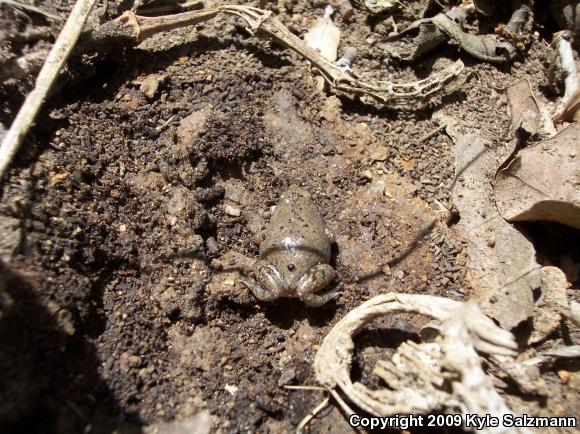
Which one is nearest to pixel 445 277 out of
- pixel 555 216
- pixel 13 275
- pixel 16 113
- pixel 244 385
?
pixel 555 216

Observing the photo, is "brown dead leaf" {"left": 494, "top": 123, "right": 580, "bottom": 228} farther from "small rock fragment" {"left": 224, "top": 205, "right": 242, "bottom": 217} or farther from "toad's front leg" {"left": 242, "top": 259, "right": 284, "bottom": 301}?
"small rock fragment" {"left": 224, "top": 205, "right": 242, "bottom": 217}

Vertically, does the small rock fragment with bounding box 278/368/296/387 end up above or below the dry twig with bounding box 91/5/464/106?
below

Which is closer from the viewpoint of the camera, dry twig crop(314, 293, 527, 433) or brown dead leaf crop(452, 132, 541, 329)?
dry twig crop(314, 293, 527, 433)

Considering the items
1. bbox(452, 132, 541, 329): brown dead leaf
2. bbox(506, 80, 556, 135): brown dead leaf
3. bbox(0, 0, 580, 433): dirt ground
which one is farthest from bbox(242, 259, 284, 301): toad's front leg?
bbox(506, 80, 556, 135): brown dead leaf

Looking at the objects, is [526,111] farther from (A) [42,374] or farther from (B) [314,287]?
(A) [42,374]

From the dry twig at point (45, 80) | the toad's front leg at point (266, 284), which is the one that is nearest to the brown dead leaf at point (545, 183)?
the toad's front leg at point (266, 284)

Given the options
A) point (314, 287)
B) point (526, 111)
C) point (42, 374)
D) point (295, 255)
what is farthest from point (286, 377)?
point (526, 111)
